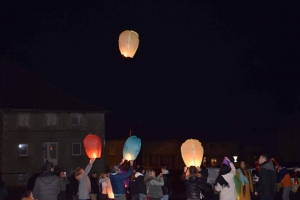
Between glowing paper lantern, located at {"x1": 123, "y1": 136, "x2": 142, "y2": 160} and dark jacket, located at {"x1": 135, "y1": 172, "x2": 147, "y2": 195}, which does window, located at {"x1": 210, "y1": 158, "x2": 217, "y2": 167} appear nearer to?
dark jacket, located at {"x1": 135, "y1": 172, "x2": 147, "y2": 195}

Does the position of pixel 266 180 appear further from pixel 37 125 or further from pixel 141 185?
pixel 37 125

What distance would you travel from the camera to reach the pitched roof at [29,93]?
37.9 m

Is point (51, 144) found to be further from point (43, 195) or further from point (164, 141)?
point (43, 195)

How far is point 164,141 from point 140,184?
4720 centimetres

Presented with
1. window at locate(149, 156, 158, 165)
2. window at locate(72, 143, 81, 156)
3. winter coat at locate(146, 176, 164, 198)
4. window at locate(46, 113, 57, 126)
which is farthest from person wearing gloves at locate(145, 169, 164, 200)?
window at locate(149, 156, 158, 165)

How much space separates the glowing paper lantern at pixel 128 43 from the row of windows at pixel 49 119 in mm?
23188

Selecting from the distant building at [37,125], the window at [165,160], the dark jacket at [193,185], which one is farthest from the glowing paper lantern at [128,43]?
the window at [165,160]

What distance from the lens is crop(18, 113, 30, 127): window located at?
38.0 metres

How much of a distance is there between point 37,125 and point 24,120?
4.20ft

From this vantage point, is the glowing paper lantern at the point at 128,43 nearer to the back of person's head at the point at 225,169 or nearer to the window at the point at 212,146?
the back of person's head at the point at 225,169

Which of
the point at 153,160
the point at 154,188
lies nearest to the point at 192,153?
the point at 154,188

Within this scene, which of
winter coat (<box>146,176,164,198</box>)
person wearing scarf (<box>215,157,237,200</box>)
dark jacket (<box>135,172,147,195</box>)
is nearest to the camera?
person wearing scarf (<box>215,157,237,200</box>)

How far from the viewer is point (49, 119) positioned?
131 ft

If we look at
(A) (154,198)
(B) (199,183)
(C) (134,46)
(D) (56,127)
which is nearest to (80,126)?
(D) (56,127)
